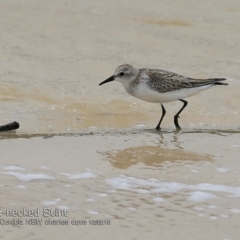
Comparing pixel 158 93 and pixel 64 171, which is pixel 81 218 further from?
pixel 158 93

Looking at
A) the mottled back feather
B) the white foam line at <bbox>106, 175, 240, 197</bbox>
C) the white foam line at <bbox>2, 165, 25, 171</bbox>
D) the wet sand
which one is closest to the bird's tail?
the wet sand

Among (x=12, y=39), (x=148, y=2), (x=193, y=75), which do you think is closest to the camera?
(x=193, y=75)

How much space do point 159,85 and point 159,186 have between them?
11.0 ft

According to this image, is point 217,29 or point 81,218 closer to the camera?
point 81,218

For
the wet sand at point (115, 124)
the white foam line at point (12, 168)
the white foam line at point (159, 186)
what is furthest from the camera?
the white foam line at point (12, 168)

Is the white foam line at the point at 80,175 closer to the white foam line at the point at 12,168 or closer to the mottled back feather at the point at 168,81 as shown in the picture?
the white foam line at the point at 12,168

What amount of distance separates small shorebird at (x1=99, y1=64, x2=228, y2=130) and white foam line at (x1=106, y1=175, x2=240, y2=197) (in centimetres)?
316

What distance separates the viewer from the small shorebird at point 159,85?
825 centimetres

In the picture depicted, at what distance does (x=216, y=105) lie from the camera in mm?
9453

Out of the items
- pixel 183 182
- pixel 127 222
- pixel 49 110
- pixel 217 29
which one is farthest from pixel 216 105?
Answer: pixel 127 222

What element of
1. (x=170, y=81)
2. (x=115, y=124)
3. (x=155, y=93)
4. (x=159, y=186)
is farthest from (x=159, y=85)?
(x=159, y=186)

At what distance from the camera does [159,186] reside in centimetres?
501

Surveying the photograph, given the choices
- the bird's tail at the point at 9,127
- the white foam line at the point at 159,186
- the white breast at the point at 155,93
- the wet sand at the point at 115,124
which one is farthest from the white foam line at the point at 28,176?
the white breast at the point at 155,93

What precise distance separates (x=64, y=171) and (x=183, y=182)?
93cm
